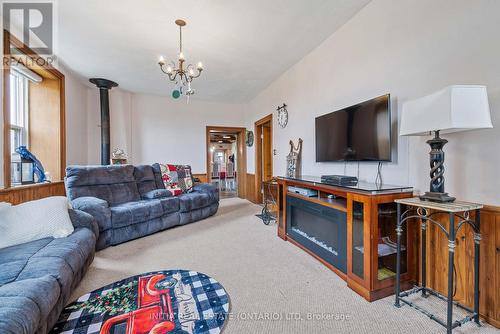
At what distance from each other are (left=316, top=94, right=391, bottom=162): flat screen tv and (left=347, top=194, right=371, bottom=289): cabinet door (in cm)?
51

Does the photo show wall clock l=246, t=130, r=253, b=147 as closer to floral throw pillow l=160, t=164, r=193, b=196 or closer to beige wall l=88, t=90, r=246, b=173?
beige wall l=88, t=90, r=246, b=173

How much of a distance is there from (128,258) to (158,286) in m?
0.79

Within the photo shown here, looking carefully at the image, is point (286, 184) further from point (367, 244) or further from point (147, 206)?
point (147, 206)

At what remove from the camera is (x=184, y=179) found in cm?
410

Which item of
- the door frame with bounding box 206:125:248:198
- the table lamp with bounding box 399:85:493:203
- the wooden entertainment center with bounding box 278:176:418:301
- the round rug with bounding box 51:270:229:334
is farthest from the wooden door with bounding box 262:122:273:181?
the table lamp with bounding box 399:85:493:203

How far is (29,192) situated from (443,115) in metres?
4.15

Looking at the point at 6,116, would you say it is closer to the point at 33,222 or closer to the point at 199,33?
the point at 33,222

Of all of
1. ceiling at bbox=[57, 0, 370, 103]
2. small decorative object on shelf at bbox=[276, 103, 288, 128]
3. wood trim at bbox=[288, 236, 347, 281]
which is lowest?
wood trim at bbox=[288, 236, 347, 281]

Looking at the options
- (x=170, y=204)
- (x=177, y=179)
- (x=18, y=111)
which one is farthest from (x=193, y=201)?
(x=18, y=111)

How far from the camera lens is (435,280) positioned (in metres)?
1.65

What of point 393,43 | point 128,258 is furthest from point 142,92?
point 393,43

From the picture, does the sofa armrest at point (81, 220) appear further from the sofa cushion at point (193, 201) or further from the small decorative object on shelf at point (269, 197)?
the small decorative object on shelf at point (269, 197)

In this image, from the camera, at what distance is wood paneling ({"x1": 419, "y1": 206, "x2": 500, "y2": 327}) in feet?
4.38

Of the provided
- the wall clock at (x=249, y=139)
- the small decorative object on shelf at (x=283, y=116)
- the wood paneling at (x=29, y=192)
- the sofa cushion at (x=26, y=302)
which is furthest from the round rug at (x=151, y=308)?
the wall clock at (x=249, y=139)
